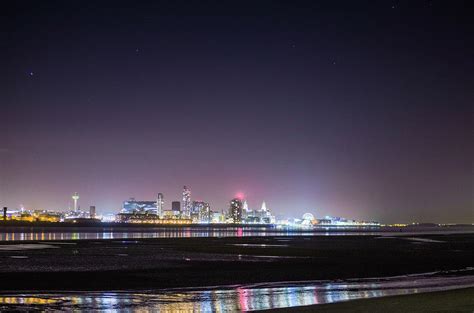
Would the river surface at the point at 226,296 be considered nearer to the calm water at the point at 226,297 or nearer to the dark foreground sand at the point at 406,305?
the calm water at the point at 226,297

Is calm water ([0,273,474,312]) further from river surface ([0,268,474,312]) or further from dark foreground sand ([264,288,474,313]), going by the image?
dark foreground sand ([264,288,474,313])

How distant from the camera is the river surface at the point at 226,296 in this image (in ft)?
72.5

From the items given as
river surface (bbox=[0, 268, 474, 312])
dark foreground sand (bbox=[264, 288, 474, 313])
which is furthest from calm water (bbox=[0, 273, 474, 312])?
dark foreground sand (bbox=[264, 288, 474, 313])

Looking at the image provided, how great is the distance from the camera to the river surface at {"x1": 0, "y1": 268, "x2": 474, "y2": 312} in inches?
870

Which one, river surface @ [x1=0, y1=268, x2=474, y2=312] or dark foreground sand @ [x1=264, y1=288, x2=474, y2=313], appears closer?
dark foreground sand @ [x1=264, y1=288, x2=474, y2=313]

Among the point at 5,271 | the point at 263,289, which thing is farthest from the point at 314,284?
the point at 5,271

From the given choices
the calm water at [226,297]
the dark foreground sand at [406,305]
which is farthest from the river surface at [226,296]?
the dark foreground sand at [406,305]

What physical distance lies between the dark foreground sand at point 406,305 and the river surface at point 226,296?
124 centimetres

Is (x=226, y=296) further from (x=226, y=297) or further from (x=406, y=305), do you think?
(x=406, y=305)

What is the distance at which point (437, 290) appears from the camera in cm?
2769

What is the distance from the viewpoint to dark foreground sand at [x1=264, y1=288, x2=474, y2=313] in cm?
2075

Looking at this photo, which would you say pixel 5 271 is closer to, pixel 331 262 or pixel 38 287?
pixel 38 287

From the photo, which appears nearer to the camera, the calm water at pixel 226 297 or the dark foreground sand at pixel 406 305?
the dark foreground sand at pixel 406 305

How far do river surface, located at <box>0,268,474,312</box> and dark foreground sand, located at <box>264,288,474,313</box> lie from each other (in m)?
1.24
